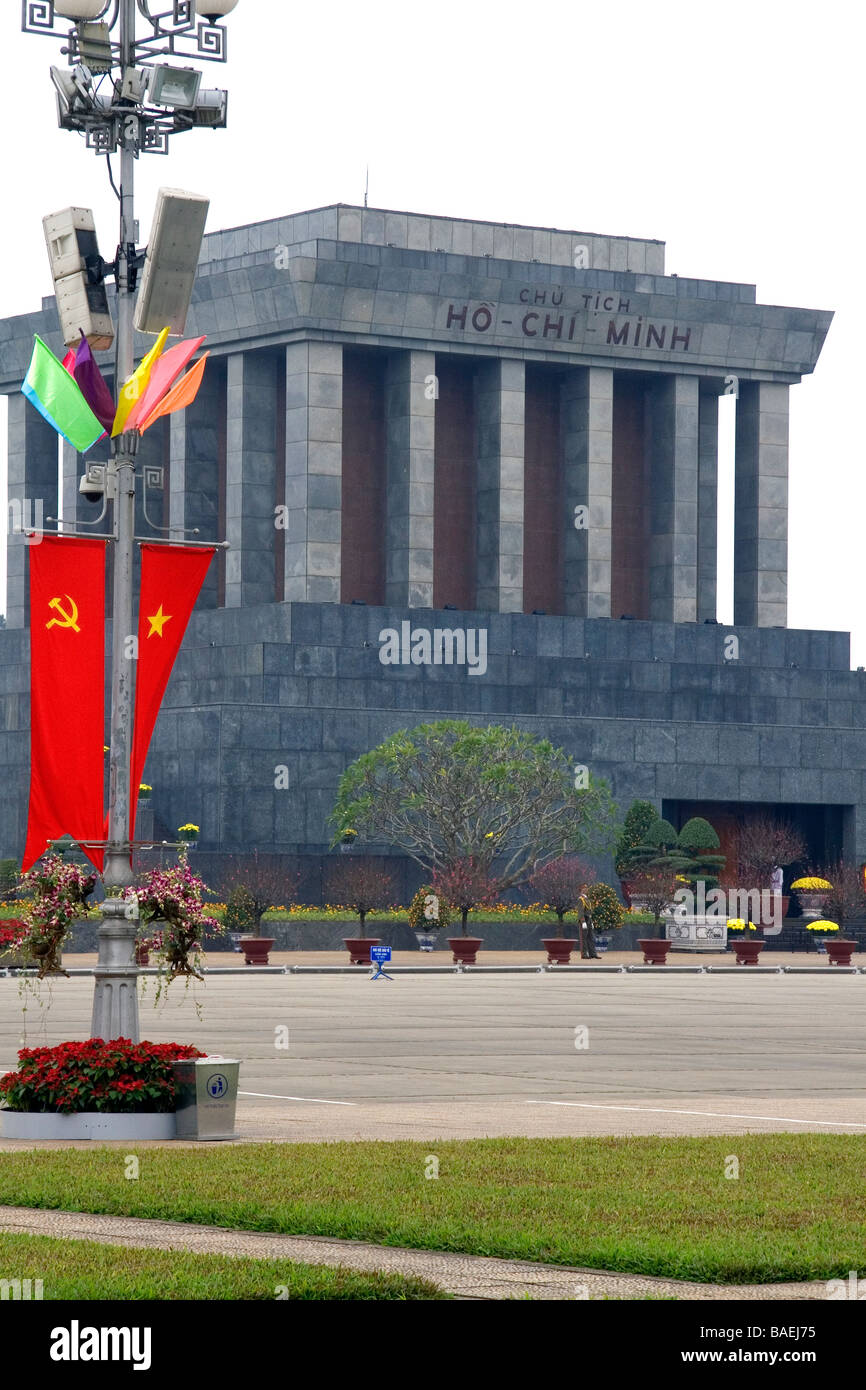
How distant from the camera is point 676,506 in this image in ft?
318

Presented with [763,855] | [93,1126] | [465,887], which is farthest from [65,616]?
[763,855]

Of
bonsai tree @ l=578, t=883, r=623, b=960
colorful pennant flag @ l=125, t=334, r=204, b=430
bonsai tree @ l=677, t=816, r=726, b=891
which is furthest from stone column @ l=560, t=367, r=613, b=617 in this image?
colorful pennant flag @ l=125, t=334, r=204, b=430

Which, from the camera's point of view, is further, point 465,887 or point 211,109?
point 465,887

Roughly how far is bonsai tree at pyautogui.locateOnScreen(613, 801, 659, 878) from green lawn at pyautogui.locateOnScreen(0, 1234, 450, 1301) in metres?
67.5

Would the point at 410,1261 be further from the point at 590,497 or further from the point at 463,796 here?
the point at 590,497

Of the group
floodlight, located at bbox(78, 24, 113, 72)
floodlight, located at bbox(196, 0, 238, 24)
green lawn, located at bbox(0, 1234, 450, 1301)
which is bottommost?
green lawn, located at bbox(0, 1234, 450, 1301)

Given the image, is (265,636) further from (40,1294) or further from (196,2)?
(40,1294)

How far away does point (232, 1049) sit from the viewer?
3109 cm

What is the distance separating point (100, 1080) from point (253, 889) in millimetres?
51268

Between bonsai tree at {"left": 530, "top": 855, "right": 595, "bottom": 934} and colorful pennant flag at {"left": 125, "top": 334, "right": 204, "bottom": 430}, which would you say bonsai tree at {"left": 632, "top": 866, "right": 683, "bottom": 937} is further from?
colorful pennant flag at {"left": 125, "top": 334, "right": 204, "bottom": 430}

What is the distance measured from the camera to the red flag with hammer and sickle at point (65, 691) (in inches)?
810

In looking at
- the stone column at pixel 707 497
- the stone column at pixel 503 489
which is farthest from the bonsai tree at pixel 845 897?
the stone column at pixel 707 497

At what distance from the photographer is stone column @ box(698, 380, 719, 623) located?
101188 millimetres

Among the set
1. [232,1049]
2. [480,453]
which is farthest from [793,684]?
[232,1049]
